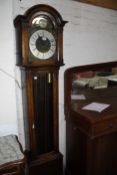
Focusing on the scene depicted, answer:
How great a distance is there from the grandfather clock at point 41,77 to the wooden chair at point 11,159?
0.19m

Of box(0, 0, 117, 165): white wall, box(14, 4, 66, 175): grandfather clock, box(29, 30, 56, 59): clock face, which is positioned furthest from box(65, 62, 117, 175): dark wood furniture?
box(29, 30, 56, 59): clock face

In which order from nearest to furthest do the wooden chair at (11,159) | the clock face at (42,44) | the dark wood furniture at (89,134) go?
the wooden chair at (11,159)
the clock face at (42,44)
the dark wood furniture at (89,134)

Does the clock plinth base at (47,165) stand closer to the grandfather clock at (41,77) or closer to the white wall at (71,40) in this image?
the grandfather clock at (41,77)

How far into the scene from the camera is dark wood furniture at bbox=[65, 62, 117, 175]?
1.52 metres

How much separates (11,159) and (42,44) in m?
0.92

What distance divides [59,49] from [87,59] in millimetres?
552

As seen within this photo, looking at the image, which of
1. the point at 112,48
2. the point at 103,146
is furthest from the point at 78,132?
the point at 112,48

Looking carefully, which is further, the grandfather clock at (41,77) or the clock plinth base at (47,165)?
the clock plinth base at (47,165)

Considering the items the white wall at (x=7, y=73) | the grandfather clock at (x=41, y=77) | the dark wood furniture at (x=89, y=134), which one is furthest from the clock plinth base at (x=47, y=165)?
the white wall at (x=7, y=73)

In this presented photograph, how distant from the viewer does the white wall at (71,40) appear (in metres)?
1.48

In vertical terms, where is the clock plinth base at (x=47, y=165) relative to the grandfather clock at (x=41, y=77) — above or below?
below

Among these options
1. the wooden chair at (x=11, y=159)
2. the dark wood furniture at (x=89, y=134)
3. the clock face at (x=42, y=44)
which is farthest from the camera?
the dark wood furniture at (x=89, y=134)

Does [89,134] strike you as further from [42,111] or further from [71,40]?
[71,40]

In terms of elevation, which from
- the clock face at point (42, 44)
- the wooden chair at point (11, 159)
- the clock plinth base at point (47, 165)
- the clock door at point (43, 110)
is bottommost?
the clock plinth base at point (47, 165)
